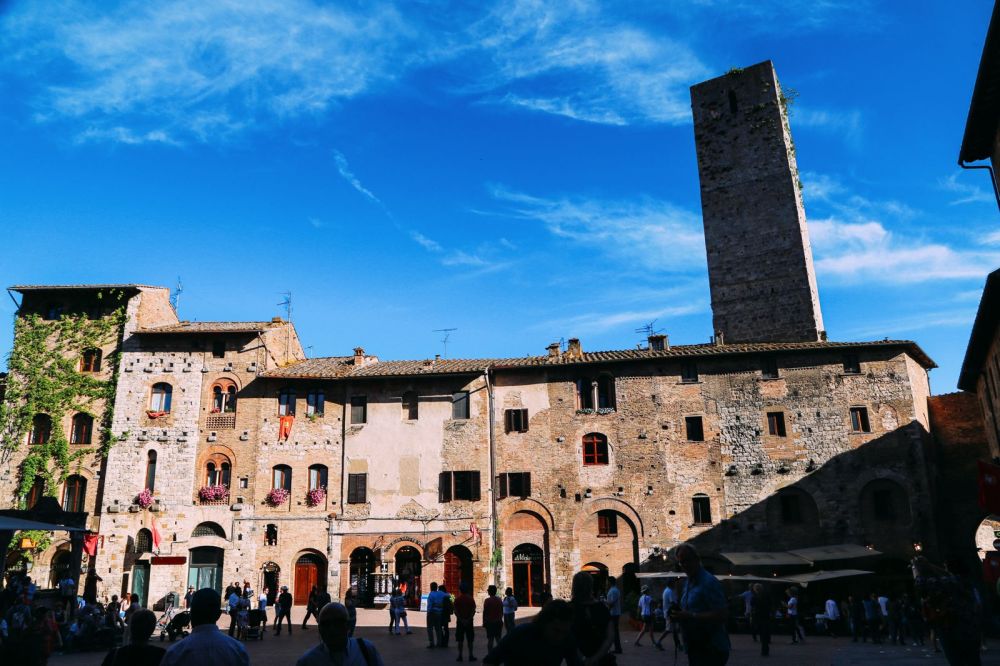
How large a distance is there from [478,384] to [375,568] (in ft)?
29.0

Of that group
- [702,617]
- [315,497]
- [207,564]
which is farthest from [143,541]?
[702,617]

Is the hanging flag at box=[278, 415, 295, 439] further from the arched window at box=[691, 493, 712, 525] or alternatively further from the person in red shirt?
the person in red shirt

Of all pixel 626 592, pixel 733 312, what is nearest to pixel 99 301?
pixel 626 592

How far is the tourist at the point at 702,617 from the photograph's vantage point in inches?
252

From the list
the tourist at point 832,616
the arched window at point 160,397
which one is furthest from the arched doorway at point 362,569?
the tourist at point 832,616

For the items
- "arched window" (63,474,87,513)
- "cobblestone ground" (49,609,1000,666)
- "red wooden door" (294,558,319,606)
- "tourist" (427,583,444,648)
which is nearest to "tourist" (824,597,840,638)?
"cobblestone ground" (49,609,1000,666)

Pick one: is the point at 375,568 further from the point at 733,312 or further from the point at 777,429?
the point at 733,312

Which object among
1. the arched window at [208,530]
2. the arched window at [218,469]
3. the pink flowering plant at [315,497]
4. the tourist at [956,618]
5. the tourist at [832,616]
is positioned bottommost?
the tourist at [832,616]

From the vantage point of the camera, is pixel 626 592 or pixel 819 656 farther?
pixel 626 592

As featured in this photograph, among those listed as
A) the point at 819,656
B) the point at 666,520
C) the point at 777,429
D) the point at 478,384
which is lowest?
the point at 819,656

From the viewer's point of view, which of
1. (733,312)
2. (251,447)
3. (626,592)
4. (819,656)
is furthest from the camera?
(733,312)

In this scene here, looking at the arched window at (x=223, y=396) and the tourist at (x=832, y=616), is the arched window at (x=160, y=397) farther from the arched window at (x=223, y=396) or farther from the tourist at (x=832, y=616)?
the tourist at (x=832, y=616)

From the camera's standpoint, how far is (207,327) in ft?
110

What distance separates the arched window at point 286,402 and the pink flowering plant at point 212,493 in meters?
3.90
